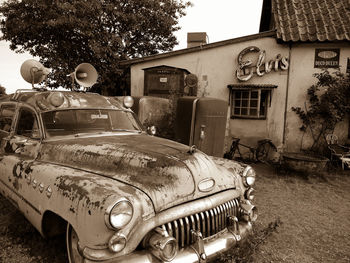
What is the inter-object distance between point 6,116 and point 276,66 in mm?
7305

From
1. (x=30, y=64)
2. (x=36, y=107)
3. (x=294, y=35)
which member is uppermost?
(x=294, y=35)

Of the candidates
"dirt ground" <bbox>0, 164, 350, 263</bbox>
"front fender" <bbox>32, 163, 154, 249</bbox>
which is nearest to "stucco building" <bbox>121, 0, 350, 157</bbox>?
"dirt ground" <bbox>0, 164, 350, 263</bbox>

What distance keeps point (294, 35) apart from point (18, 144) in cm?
795

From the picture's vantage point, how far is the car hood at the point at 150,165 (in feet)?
6.66

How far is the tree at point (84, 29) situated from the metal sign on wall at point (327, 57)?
7.63 m

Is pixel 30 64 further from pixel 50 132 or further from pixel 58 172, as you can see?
pixel 58 172

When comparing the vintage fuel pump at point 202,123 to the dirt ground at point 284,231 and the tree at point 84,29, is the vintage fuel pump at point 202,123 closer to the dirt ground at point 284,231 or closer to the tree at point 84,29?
the dirt ground at point 284,231

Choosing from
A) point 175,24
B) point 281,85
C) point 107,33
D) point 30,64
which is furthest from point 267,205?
point 175,24

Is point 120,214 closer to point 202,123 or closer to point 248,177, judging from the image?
point 248,177

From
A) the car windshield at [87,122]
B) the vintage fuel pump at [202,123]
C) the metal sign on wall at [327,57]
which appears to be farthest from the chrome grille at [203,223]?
the metal sign on wall at [327,57]

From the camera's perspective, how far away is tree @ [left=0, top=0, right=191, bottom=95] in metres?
10.0

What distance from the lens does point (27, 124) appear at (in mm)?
3111

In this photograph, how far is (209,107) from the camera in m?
5.99

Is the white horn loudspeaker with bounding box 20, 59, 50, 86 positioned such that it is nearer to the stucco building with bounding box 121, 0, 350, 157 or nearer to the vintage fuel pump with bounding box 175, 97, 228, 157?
the vintage fuel pump with bounding box 175, 97, 228, 157
